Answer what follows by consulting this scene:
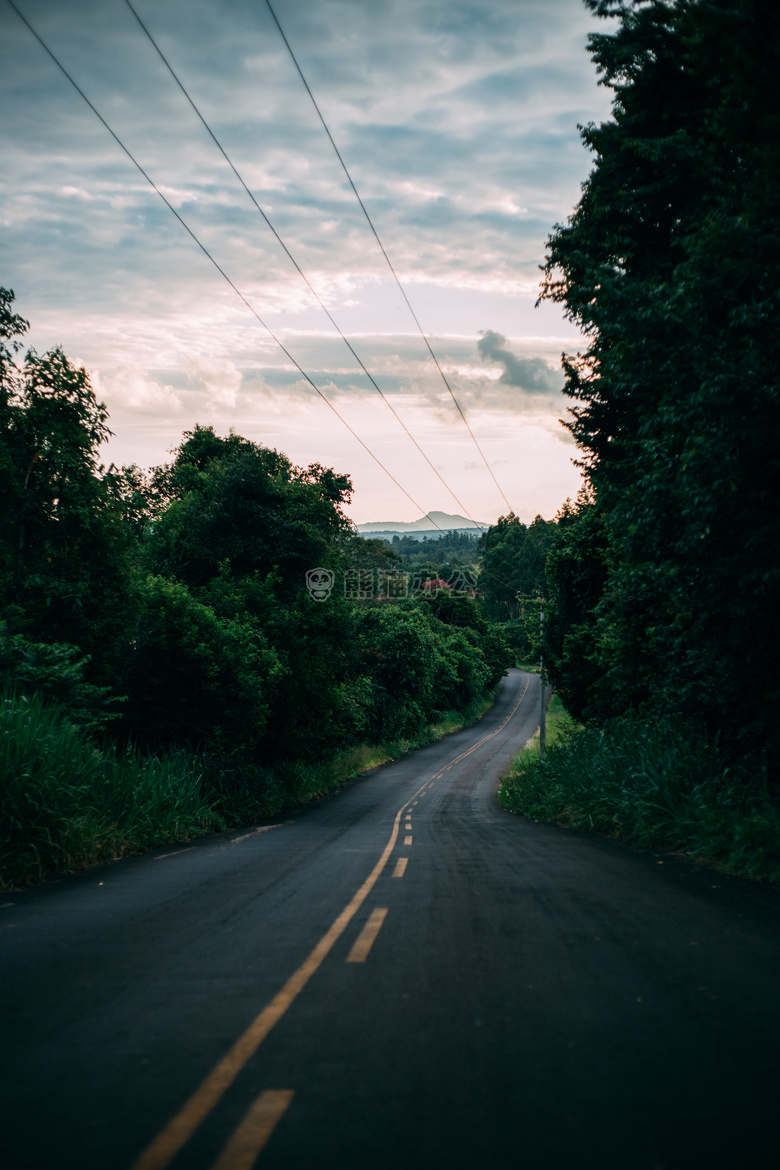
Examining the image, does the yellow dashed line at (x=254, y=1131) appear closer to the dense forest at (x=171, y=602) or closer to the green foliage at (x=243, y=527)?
the dense forest at (x=171, y=602)

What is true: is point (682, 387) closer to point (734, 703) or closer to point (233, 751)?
point (734, 703)

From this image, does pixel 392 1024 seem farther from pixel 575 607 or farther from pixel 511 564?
pixel 511 564

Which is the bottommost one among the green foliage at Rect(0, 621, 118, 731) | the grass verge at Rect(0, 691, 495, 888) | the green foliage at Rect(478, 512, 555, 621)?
the grass verge at Rect(0, 691, 495, 888)

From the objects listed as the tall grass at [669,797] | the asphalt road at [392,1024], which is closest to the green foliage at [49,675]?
the asphalt road at [392,1024]

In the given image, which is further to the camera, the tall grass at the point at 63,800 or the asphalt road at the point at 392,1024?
the tall grass at the point at 63,800

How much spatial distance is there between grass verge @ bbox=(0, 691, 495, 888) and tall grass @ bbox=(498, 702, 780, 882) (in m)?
7.39

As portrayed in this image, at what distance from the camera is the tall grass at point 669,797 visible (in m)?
9.36

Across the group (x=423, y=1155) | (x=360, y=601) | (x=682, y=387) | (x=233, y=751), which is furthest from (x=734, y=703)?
(x=360, y=601)

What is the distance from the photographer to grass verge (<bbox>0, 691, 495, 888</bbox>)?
941cm

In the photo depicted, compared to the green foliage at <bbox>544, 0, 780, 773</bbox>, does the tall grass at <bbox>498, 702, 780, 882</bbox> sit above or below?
below

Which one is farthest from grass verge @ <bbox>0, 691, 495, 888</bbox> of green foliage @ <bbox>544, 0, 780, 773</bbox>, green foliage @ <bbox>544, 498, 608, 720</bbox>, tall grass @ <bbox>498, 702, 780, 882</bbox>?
green foliage @ <bbox>544, 498, 608, 720</bbox>

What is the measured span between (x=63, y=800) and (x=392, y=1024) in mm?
7133

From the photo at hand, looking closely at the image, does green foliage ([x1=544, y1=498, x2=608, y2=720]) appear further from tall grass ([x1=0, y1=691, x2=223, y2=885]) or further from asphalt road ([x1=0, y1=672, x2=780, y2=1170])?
asphalt road ([x1=0, y1=672, x2=780, y2=1170])

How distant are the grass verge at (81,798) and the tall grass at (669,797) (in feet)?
24.3
